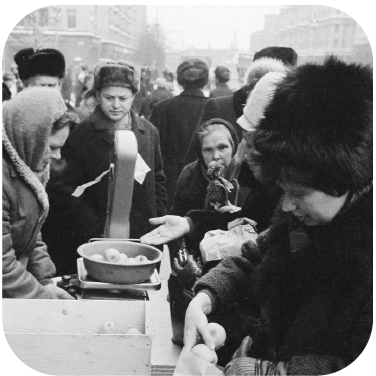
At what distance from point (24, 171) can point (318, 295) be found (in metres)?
1.13

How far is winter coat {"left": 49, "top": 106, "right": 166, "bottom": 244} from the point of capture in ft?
9.36

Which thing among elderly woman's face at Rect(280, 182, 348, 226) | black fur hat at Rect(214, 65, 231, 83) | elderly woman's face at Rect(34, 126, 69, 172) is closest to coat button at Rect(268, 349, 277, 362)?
elderly woman's face at Rect(280, 182, 348, 226)

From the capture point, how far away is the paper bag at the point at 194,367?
130 centimetres

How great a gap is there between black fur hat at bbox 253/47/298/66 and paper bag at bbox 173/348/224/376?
199cm

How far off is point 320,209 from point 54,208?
1.99 m

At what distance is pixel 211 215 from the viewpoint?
84.8 inches

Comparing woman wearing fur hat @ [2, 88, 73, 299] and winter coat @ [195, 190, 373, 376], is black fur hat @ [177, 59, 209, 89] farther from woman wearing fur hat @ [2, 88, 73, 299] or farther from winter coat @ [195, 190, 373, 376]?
winter coat @ [195, 190, 373, 376]

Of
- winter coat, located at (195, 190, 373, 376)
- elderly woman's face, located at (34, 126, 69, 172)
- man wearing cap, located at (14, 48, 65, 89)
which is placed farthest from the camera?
man wearing cap, located at (14, 48, 65, 89)

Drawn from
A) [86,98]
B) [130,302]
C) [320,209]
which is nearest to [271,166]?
[320,209]

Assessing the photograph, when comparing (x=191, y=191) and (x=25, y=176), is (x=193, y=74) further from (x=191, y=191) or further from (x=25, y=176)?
(x=25, y=176)

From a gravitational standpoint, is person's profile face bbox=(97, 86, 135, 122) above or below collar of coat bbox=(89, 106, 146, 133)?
above

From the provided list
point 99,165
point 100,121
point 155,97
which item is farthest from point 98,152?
point 155,97

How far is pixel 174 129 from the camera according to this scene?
4.27 meters

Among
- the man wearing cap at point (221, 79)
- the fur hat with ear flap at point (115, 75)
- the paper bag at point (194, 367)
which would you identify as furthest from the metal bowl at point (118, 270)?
the man wearing cap at point (221, 79)
